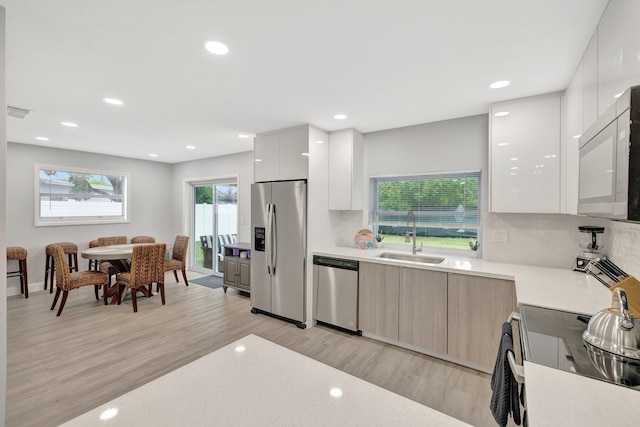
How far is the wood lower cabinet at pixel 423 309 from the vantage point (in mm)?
2623

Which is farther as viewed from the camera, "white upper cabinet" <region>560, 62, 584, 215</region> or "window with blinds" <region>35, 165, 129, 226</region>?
"window with blinds" <region>35, 165, 129, 226</region>

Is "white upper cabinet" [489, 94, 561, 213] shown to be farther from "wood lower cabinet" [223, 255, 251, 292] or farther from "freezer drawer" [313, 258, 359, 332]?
"wood lower cabinet" [223, 255, 251, 292]

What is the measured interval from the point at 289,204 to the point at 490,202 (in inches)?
83.5

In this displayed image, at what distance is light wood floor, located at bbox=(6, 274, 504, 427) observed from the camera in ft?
6.90

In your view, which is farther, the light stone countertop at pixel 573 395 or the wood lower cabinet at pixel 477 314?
the wood lower cabinet at pixel 477 314

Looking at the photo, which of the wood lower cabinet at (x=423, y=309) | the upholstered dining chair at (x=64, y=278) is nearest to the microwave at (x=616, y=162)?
the wood lower cabinet at (x=423, y=309)

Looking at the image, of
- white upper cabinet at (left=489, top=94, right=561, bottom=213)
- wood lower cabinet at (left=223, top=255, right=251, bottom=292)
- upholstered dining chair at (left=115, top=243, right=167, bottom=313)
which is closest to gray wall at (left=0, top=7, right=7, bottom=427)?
upholstered dining chair at (left=115, top=243, right=167, bottom=313)

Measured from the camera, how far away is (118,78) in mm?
2238

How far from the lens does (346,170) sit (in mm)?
3553

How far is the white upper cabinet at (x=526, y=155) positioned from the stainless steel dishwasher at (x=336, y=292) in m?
1.59

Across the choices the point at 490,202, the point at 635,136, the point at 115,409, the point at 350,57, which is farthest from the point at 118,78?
the point at 490,202

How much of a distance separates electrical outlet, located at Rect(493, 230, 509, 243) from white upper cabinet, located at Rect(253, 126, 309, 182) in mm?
2105

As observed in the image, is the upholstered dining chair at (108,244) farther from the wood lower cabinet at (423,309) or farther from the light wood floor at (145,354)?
the wood lower cabinet at (423,309)

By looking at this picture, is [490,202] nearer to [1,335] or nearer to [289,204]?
[289,204]
